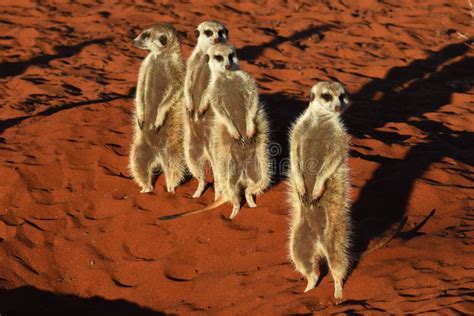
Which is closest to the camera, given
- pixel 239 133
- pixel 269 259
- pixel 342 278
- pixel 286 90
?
pixel 342 278

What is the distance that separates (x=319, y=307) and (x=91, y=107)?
3.88 metres

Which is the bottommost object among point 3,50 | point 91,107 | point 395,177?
point 3,50

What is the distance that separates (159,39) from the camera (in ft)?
19.7

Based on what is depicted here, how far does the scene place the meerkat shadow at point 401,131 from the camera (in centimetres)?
533

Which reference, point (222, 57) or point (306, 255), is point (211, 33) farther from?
point (306, 255)

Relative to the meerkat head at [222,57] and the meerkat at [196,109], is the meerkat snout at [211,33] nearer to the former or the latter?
the meerkat at [196,109]

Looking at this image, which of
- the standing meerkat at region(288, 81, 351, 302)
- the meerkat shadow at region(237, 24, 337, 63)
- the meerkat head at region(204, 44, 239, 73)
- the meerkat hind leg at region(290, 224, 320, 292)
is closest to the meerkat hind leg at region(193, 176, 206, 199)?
the meerkat head at region(204, 44, 239, 73)

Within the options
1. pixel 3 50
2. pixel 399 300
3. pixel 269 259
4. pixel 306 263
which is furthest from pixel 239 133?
pixel 3 50

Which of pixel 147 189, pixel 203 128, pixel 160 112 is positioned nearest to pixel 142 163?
pixel 147 189

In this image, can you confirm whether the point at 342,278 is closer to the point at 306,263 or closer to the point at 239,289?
the point at 306,263

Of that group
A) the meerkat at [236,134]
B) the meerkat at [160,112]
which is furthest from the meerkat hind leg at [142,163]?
the meerkat at [236,134]

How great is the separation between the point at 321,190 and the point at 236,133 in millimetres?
1245

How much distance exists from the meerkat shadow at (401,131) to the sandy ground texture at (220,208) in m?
0.02

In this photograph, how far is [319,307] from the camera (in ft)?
13.9
